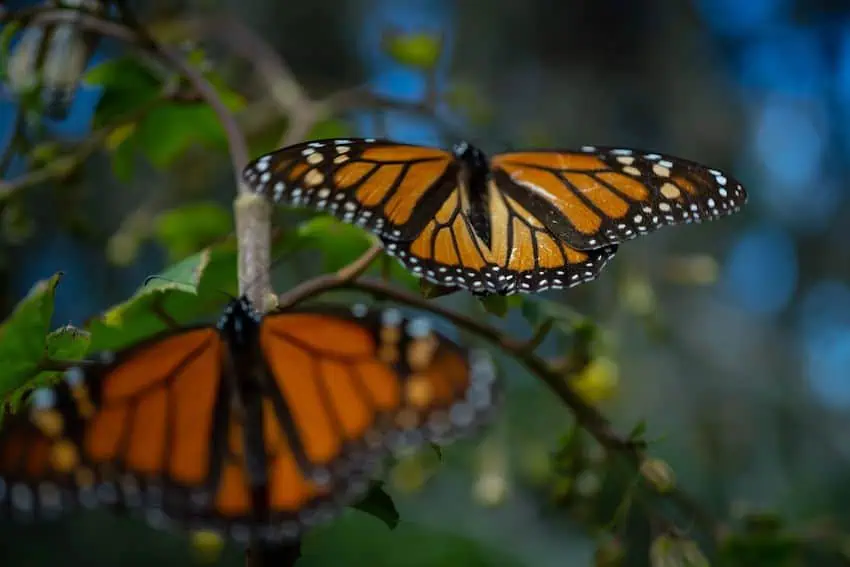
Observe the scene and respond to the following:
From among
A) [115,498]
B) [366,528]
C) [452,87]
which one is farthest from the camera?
[366,528]

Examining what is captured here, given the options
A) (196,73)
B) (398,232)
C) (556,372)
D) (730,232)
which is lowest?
(730,232)

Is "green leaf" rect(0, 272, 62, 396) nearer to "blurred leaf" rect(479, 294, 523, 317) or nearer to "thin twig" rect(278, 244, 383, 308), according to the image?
"thin twig" rect(278, 244, 383, 308)

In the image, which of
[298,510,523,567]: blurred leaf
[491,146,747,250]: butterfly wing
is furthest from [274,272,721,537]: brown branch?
[298,510,523,567]: blurred leaf

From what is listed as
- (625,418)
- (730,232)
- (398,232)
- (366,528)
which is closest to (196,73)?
(398,232)

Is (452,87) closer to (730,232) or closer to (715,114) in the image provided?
(715,114)

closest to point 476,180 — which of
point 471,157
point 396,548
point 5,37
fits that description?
point 471,157

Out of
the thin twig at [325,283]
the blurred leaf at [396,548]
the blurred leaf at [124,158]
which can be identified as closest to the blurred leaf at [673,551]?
the thin twig at [325,283]
